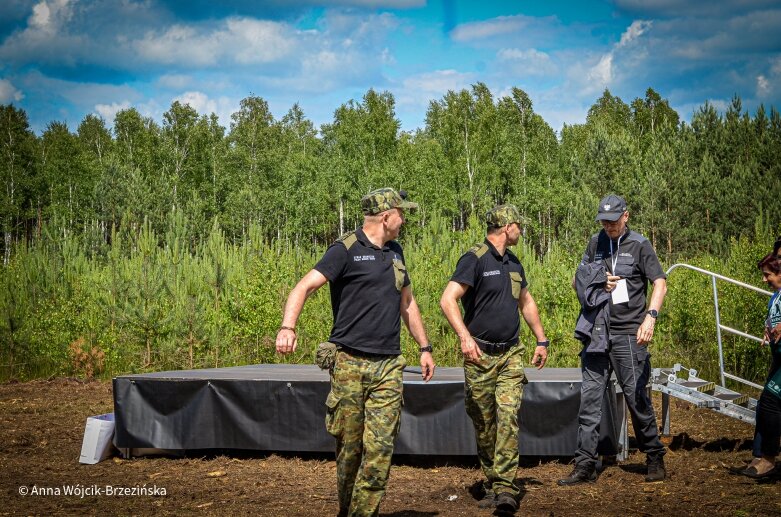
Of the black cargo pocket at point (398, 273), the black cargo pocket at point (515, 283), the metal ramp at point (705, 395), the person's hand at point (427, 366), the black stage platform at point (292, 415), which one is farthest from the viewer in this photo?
the metal ramp at point (705, 395)

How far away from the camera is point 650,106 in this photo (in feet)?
196

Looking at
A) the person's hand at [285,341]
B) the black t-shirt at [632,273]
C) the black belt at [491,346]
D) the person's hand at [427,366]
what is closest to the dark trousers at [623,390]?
the black t-shirt at [632,273]

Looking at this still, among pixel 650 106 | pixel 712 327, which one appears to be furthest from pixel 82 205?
pixel 712 327

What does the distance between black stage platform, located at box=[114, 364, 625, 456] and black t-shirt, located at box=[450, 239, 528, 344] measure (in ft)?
5.09

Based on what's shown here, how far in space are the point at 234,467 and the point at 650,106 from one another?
57.3 m

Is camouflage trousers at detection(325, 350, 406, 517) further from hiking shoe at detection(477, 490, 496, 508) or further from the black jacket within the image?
the black jacket

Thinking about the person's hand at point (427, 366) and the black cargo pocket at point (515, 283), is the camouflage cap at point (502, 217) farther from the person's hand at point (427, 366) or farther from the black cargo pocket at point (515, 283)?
the person's hand at point (427, 366)

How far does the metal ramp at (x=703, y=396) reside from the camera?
289 inches

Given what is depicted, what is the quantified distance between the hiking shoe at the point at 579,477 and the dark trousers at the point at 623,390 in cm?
4

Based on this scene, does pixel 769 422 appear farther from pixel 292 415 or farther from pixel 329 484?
pixel 292 415

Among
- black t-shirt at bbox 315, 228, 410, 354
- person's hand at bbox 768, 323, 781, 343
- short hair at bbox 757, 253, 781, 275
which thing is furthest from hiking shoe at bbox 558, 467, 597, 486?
black t-shirt at bbox 315, 228, 410, 354

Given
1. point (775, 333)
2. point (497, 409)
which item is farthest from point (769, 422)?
point (497, 409)

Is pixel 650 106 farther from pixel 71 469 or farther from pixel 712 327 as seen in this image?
pixel 71 469

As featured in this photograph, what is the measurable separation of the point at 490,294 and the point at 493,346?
37cm
